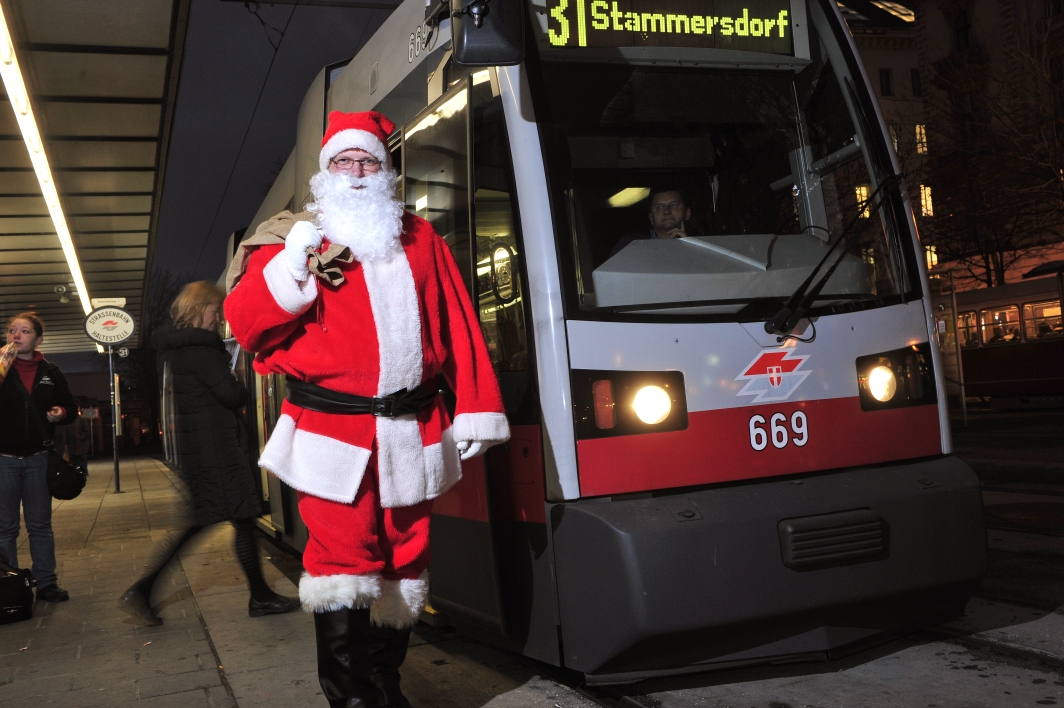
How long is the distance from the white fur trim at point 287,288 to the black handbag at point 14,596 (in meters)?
3.75

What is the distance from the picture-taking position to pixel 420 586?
3332 millimetres

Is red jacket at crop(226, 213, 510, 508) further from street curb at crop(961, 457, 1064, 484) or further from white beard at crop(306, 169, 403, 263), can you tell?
street curb at crop(961, 457, 1064, 484)

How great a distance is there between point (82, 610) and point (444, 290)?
13.0 feet

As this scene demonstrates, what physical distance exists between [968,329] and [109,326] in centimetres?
1907

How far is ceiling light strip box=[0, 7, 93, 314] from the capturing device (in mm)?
9701

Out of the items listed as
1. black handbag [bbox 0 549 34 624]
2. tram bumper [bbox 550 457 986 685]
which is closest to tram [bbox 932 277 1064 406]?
tram bumper [bbox 550 457 986 685]

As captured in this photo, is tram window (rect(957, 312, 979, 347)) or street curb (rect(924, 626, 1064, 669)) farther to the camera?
tram window (rect(957, 312, 979, 347))

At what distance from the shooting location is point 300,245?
3.11 meters

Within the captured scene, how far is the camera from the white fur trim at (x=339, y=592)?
121 inches

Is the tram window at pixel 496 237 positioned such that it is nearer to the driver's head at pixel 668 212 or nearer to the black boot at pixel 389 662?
the driver's head at pixel 668 212

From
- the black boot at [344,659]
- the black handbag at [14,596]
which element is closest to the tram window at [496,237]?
the black boot at [344,659]

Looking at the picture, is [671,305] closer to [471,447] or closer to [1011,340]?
[471,447]

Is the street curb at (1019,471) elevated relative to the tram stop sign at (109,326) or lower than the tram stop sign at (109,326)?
lower

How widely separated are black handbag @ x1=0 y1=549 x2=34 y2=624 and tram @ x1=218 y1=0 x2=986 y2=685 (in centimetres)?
302
